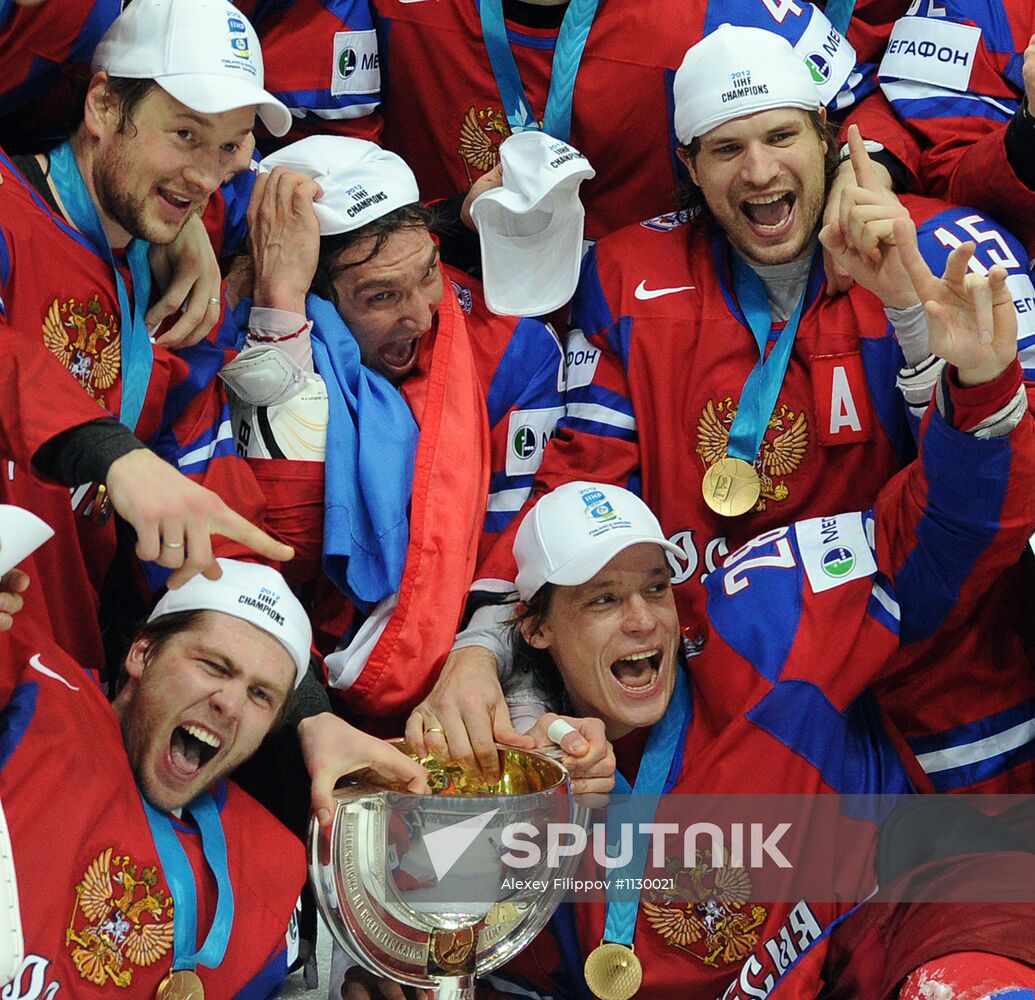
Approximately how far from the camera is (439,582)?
9.95 ft

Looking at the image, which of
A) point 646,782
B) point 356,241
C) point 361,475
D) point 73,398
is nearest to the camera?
point 73,398

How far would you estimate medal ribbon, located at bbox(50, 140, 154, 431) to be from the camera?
2.75 meters

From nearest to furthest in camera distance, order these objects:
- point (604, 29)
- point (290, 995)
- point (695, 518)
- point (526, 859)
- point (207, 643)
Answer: point (526, 859) → point (207, 643) → point (290, 995) → point (695, 518) → point (604, 29)

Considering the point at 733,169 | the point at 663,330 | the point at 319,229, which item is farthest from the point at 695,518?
the point at 319,229

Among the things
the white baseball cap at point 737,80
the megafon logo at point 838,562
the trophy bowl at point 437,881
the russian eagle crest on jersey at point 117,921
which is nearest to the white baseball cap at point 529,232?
the white baseball cap at point 737,80

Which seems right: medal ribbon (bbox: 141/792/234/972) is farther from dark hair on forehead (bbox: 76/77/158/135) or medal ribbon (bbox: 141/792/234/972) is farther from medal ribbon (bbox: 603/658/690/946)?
dark hair on forehead (bbox: 76/77/158/135)

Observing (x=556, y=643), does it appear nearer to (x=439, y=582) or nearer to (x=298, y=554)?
(x=439, y=582)

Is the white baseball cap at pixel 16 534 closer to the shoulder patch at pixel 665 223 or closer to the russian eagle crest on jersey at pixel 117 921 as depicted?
the russian eagle crest on jersey at pixel 117 921

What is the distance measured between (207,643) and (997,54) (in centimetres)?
182

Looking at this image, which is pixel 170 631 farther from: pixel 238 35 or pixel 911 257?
pixel 911 257

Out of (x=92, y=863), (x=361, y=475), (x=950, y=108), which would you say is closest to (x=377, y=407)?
(x=361, y=475)

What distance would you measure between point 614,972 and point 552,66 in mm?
1636

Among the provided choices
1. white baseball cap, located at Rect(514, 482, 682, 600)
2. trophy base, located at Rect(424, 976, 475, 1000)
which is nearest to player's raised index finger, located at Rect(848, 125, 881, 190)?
white baseball cap, located at Rect(514, 482, 682, 600)

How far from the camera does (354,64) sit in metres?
3.47
